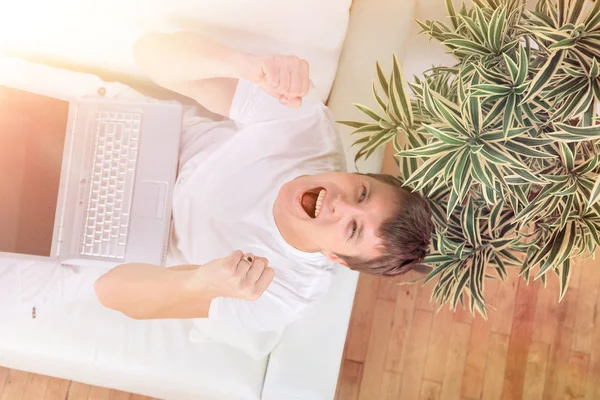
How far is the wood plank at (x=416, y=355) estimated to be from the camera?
2035 millimetres

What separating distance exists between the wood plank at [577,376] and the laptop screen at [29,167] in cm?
211

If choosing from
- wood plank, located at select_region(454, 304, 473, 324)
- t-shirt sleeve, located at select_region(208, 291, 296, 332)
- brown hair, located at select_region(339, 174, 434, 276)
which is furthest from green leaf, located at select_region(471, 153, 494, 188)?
wood plank, located at select_region(454, 304, 473, 324)

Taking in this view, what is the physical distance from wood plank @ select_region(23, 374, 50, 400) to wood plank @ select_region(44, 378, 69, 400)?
0.6 inches

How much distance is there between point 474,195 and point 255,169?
66cm

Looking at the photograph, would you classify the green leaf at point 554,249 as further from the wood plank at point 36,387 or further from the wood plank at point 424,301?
the wood plank at point 36,387

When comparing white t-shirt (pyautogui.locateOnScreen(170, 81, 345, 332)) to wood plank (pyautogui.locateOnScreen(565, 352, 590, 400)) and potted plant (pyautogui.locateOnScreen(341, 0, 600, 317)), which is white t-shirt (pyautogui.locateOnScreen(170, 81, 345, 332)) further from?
wood plank (pyautogui.locateOnScreen(565, 352, 590, 400))

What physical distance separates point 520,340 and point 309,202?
1310mm

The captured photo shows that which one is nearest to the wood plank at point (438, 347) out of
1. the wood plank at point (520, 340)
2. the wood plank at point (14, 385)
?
the wood plank at point (520, 340)

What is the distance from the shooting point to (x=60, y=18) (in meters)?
1.33

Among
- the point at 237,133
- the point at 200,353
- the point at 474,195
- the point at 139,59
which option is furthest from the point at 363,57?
the point at 200,353

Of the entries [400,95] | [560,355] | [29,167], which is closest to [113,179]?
[29,167]

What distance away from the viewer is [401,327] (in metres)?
2.07

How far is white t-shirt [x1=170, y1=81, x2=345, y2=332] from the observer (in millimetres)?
1419

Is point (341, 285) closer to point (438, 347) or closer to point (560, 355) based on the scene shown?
point (438, 347)
